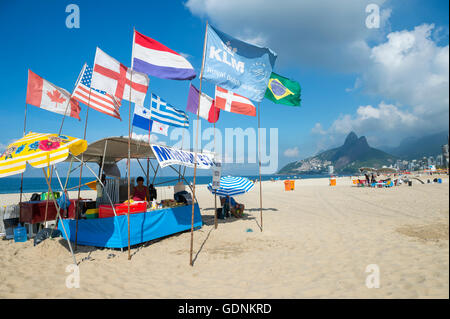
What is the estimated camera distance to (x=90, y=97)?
24.4 ft

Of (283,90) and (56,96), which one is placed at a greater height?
(283,90)

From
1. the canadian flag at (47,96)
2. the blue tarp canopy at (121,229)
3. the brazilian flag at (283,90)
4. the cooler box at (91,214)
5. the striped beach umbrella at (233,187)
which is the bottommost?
the blue tarp canopy at (121,229)

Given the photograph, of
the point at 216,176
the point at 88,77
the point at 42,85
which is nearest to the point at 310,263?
the point at 216,176

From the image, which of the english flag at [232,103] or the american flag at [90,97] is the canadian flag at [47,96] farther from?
the english flag at [232,103]

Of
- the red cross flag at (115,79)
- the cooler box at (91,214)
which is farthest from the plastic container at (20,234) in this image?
the red cross flag at (115,79)

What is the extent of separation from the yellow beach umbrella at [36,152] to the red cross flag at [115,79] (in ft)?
5.61

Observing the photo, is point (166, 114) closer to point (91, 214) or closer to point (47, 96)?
point (47, 96)

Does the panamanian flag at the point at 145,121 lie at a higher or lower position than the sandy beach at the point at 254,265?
higher

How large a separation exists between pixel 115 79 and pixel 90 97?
1430mm

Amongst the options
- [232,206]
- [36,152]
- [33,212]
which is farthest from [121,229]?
[232,206]

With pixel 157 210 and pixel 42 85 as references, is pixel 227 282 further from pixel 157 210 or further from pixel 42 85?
pixel 42 85

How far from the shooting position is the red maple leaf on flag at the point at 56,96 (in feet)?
26.3

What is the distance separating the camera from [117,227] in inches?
257
